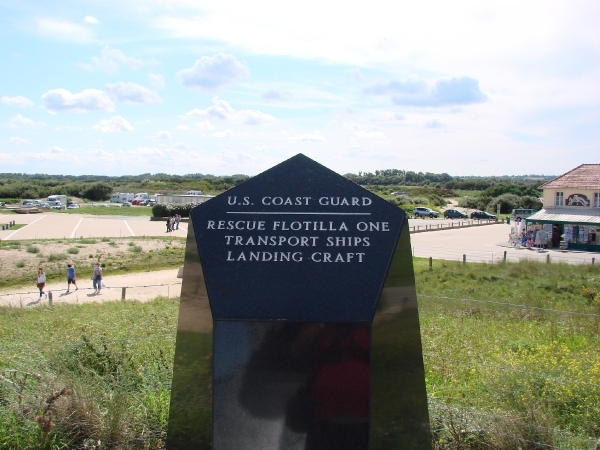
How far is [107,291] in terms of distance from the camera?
2069 cm

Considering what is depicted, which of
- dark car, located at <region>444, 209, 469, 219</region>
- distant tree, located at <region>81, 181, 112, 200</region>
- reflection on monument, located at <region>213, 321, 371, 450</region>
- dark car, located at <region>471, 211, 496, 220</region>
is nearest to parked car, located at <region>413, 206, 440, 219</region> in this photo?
dark car, located at <region>444, 209, 469, 219</region>

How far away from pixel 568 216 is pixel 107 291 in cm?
2859

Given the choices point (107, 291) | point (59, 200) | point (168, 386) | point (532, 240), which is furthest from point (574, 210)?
point (59, 200)

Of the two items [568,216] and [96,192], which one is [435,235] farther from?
[96,192]

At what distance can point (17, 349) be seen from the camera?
735cm

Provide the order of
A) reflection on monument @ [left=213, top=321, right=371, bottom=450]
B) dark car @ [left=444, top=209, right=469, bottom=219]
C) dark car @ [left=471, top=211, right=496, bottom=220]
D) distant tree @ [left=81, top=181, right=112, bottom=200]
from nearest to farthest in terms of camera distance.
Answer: reflection on monument @ [left=213, top=321, right=371, bottom=450], dark car @ [left=471, top=211, right=496, bottom=220], dark car @ [left=444, top=209, right=469, bottom=219], distant tree @ [left=81, top=181, right=112, bottom=200]

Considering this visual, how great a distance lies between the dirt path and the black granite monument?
42.7 feet

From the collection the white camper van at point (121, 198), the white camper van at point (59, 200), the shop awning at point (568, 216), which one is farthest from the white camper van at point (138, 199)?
the shop awning at point (568, 216)

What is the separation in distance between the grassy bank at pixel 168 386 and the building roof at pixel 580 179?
30588 millimetres

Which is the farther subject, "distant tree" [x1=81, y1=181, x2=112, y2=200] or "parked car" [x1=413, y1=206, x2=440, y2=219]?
"distant tree" [x1=81, y1=181, x2=112, y2=200]

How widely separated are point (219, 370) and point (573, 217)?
36734 mm

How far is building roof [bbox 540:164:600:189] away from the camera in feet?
125

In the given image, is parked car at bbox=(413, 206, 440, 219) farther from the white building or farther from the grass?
the grass

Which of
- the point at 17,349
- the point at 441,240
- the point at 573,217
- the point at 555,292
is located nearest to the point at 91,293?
the point at 17,349
